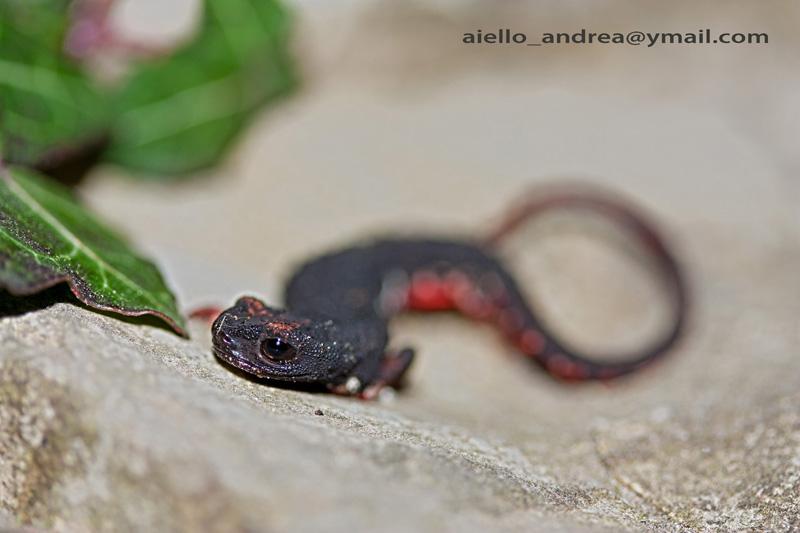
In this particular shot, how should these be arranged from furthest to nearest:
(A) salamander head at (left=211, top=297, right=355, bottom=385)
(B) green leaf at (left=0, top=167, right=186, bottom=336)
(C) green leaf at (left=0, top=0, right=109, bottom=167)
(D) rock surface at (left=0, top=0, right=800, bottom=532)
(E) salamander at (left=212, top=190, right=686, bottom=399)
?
(C) green leaf at (left=0, top=0, right=109, bottom=167) → (E) salamander at (left=212, top=190, right=686, bottom=399) → (A) salamander head at (left=211, top=297, right=355, bottom=385) → (B) green leaf at (left=0, top=167, right=186, bottom=336) → (D) rock surface at (left=0, top=0, right=800, bottom=532)

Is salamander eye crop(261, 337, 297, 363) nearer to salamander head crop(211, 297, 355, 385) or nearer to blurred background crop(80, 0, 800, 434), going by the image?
salamander head crop(211, 297, 355, 385)

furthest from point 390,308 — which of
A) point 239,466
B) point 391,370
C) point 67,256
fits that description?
point 239,466

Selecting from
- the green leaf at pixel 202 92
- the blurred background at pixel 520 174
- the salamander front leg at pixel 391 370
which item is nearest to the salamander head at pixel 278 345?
the salamander front leg at pixel 391 370

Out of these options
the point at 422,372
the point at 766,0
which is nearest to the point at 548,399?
the point at 422,372

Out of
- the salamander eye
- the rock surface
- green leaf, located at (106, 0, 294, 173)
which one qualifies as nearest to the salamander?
the salamander eye

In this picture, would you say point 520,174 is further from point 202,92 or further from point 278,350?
point 278,350

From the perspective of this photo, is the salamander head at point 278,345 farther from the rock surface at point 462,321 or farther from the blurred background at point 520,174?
the blurred background at point 520,174
